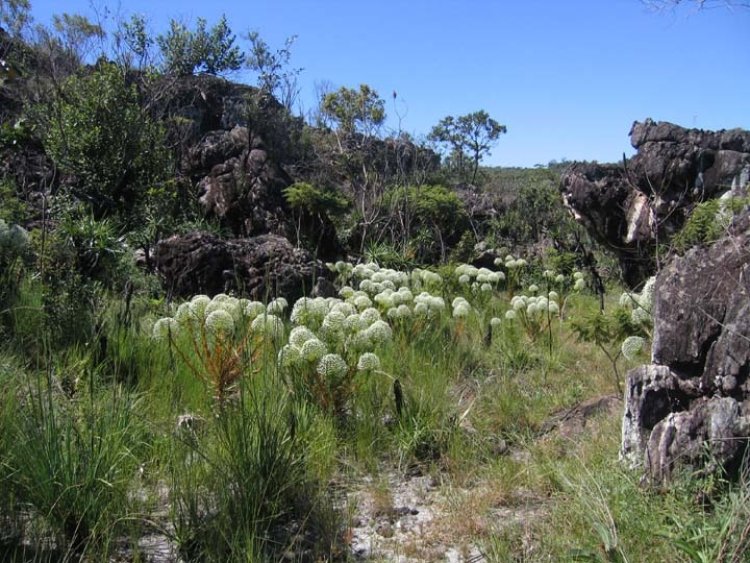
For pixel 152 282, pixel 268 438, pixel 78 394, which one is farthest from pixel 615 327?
pixel 152 282

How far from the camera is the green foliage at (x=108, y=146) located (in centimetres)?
1141

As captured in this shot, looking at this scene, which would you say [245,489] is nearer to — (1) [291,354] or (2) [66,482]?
(2) [66,482]

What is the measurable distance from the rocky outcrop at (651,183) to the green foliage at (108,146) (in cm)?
740

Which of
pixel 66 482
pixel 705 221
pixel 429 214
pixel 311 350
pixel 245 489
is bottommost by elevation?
pixel 245 489

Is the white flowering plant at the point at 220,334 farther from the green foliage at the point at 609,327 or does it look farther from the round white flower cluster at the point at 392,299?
the green foliage at the point at 609,327

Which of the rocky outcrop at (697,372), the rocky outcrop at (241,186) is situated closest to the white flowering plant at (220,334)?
the rocky outcrop at (697,372)

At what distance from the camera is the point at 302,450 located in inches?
125

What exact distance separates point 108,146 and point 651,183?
895cm

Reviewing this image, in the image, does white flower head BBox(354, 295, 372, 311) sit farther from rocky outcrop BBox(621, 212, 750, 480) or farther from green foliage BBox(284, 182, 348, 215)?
green foliage BBox(284, 182, 348, 215)

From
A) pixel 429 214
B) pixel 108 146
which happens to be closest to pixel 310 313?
pixel 108 146

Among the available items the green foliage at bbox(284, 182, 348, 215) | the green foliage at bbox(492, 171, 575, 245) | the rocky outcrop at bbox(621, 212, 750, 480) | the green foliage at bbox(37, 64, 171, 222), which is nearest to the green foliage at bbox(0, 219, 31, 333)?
the rocky outcrop at bbox(621, 212, 750, 480)

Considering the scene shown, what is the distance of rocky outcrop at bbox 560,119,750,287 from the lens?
27.2 feet

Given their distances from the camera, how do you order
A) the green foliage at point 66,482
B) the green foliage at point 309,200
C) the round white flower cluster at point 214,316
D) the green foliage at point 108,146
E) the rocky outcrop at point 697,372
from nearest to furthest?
the green foliage at point 66,482 < the rocky outcrop at point 697,372 < the round white flower cluster at point 214,316 < the green foliage at point 108,146 < the green foliage at point 309,200

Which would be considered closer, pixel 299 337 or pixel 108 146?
pixel 299 337
